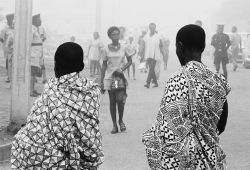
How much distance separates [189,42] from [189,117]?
1.56 feet

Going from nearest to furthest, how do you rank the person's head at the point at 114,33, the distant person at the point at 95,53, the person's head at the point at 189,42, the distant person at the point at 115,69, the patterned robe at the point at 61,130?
the person's head at the point at 189,42 < the patterned robe at the point at 61,130 < the person's head at the point at 114,33 < the distant person at the point at 115,69 < the distant person at the point at 95,53

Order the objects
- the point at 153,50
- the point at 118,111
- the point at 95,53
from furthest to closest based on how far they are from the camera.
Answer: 1. the point at 95,53
2. the point at 153,50
3. the point at 118,111

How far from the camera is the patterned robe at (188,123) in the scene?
151 inches

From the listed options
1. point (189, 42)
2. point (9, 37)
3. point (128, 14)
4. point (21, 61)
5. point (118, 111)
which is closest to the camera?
point (189, 42)

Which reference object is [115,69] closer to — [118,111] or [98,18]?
[118,111]

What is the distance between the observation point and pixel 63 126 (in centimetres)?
421

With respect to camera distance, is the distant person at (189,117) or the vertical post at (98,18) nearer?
the distant person at (189,117)

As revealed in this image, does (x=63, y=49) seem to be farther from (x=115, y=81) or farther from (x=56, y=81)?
(x=115, y=81)

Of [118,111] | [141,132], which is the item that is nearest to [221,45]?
[141,132]

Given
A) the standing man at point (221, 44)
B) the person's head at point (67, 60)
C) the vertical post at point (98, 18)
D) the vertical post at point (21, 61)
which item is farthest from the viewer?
the vertical post at point (98, 18)

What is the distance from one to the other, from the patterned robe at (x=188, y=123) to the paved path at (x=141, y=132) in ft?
12.0

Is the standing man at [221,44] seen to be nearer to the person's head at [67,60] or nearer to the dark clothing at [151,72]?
the dark clothing at [151,72]

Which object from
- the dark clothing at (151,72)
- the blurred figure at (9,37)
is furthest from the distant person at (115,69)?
the dark clothing at (151,72)

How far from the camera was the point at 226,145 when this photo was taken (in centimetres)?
914
